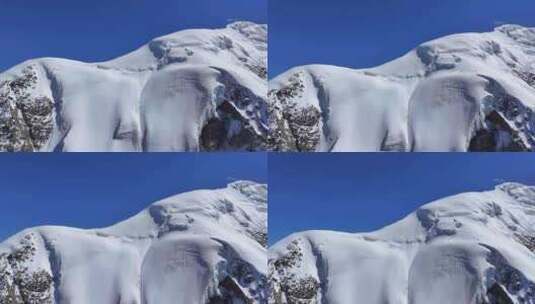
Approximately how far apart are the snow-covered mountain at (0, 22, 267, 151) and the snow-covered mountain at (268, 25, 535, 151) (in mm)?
129

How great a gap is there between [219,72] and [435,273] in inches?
44.6

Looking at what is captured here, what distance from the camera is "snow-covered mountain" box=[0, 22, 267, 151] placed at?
3.51 m

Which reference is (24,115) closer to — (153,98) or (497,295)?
(153,98)

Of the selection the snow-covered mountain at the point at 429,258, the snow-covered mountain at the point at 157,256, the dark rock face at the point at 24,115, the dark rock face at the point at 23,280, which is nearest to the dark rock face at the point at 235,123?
the snow-covered mountain at the point at 157,256

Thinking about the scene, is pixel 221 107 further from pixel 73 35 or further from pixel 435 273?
pixel 435 273

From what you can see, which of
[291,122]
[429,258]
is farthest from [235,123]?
[429,258]

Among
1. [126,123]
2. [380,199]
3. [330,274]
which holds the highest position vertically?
[126,123]

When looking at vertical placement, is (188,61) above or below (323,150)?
above

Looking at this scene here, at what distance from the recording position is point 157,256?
349 centimetres

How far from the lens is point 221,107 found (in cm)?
351

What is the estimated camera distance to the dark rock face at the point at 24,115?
3.52 meters

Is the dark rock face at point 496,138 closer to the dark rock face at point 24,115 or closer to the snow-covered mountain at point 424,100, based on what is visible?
the snow-covered mountain at point 424,100

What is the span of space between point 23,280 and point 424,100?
1.70 meters

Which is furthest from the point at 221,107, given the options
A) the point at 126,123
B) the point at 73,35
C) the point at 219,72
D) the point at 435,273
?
the point at 435,273
